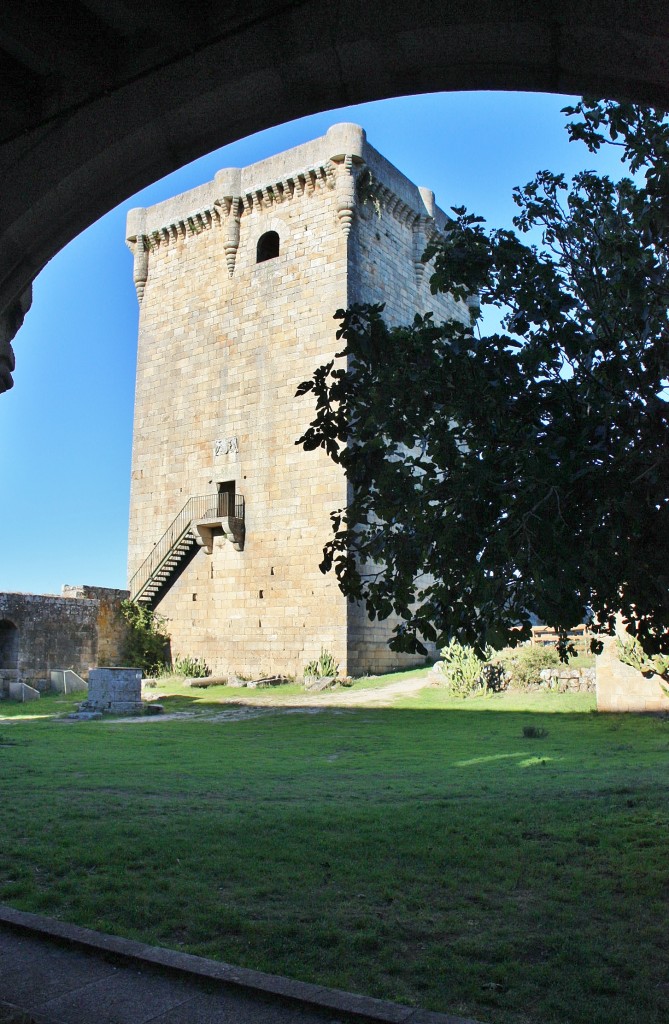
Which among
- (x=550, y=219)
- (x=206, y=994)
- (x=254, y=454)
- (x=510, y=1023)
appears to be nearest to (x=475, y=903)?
(x=510, y=1023)

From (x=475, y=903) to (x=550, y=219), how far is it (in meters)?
4.73

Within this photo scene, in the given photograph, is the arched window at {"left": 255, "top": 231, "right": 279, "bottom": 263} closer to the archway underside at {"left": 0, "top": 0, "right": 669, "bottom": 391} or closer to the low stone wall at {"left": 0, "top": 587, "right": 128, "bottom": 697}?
the low stone wall at {"left": 0, "top": 587, "right": 128, "bottom": 697}

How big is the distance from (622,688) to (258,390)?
13.3 m

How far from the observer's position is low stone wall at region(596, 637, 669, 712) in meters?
13.1

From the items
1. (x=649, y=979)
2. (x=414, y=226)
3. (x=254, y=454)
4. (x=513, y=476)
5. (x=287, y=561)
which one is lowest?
(x=649, y=979)

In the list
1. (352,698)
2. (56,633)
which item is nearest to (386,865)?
(352,698)

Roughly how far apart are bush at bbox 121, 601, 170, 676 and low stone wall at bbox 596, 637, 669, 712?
544 inches

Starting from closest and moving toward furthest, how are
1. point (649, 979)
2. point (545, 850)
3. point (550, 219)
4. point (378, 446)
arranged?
point (649, 979) → point (378, 446) → point (545, 850) → point (550, 219)

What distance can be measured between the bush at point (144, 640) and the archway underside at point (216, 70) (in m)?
21.1

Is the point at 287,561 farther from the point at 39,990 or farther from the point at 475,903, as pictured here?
the point at 39,990

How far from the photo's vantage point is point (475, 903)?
14.6 feet

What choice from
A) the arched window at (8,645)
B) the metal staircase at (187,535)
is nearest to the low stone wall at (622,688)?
the metal staircase at (187,535)

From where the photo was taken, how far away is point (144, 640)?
23469mm

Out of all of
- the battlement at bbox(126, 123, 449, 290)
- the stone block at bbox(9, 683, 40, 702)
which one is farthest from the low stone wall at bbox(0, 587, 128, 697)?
the battlement at bbox(126, 123, 449, 290)
